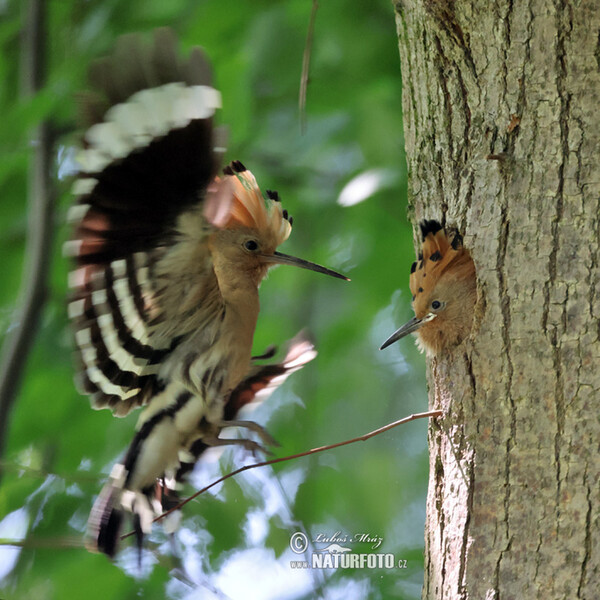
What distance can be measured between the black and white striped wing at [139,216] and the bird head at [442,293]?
494 millimetres

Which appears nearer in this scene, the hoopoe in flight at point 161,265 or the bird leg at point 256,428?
the hoopoe in flight at point 161,265

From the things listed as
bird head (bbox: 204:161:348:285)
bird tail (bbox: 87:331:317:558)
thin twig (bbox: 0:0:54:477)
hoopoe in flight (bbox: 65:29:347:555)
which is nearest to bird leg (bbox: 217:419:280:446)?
hoopoe in flight (bbox: 65:29:347:555)

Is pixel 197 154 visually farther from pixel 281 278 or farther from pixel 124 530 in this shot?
pixel 281 278

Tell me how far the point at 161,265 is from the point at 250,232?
0.28 metres

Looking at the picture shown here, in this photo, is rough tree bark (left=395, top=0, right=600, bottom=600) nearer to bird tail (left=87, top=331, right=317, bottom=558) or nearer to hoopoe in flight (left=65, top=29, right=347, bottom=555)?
hoopoe in flight (left=65, top=29, right=347, bottom=555)

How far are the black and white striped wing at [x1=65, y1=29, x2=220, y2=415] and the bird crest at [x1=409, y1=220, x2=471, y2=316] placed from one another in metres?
0.49

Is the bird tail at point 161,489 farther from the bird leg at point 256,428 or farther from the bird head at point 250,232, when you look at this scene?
the bird head at point 250,232

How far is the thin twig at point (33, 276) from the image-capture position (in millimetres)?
2514

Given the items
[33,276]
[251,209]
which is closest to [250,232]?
[251,209]

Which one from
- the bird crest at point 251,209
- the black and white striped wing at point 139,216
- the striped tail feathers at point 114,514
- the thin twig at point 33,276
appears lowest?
the striped tail feathers at point 114,514

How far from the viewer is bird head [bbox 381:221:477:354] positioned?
1627 mm

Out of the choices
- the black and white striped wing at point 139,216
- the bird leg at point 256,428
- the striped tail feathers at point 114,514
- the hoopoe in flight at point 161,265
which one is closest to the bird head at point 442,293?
the hoopoe in flight at point 161,265

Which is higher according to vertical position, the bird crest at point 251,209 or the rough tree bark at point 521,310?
the bird crest at point 251,209

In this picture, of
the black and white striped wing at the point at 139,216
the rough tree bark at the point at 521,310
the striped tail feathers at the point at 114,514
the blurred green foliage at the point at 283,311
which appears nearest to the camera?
the rough tree bark at the point at 521,310
